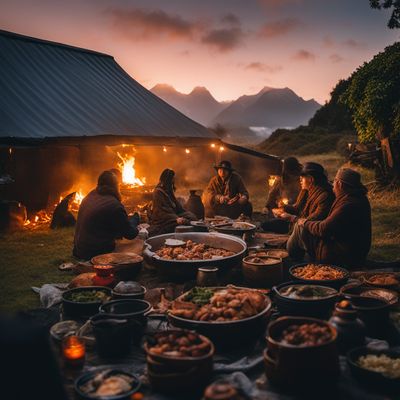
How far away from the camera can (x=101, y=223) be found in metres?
6.68

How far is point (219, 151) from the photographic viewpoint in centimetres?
1441

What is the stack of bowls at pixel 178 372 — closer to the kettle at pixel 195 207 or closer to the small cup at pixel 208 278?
the small cup at pixel 208 278

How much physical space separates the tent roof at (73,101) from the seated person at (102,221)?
2.84 meters

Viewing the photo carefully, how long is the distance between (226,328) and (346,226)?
2.66 meters

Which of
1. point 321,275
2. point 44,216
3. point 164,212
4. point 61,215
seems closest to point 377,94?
point 164,212

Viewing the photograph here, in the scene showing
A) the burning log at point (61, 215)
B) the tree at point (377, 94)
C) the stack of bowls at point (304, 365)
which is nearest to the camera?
the stack of bowls at point (304, 365)

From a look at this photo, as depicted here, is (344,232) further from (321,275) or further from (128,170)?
(128,170)

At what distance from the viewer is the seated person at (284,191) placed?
8500 mm

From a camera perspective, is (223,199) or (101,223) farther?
(223,199)

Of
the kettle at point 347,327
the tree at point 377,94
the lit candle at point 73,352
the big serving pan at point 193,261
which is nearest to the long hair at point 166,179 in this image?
the big serving pan at point 193,261

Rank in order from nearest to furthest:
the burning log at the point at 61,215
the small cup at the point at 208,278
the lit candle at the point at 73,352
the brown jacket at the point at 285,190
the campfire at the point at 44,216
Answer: the lit candle at the point at 73,352 < the small cup at the point at 208,278 < the brown jacket at the point at 285,190 < the burning log at the point at 61,215 < the campfire at the point at 44,216

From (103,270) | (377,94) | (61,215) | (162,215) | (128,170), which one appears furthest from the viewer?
(128,170)

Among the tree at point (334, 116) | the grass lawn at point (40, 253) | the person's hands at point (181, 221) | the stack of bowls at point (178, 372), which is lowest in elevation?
the grass lawn at point (40, 253)

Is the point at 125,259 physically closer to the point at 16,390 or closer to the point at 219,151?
the point at 16,390
